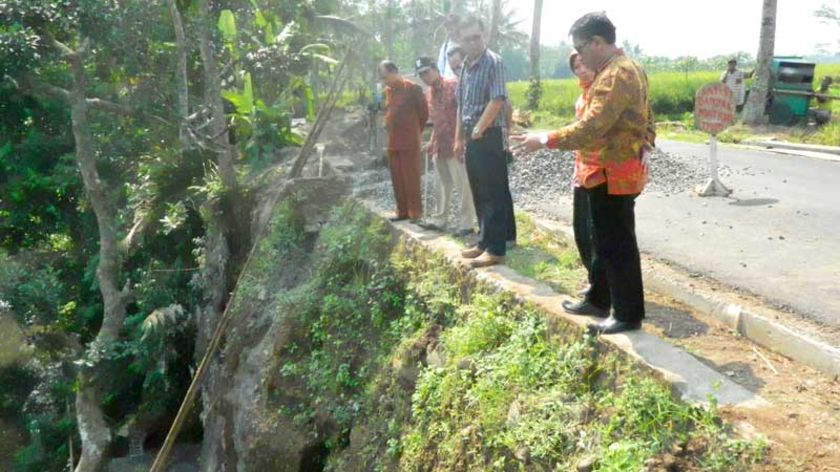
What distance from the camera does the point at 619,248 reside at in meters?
3.77

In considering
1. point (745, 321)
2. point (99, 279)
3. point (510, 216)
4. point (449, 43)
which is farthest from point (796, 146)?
point (99, 279)

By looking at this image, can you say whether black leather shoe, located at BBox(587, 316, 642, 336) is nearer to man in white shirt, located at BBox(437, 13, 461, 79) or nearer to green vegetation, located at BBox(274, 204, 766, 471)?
green vegetation, located at BBox(274, 204, 766, 471)

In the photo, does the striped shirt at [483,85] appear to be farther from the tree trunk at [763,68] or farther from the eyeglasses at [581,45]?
the tree trunk at [763,68]

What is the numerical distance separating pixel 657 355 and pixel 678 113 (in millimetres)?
20621

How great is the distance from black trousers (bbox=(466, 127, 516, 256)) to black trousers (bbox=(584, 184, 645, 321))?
1.50 metres

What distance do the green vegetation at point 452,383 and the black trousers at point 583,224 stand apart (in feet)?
1.60

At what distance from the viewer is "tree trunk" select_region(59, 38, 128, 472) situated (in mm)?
11328

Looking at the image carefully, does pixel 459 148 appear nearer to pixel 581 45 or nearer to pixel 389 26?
pixel 581 45

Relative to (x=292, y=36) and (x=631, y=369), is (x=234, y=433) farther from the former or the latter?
(x=292, y=36)

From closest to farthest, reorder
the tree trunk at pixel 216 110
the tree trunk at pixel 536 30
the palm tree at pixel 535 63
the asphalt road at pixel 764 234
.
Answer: the asphalt road at pixel 764 234
the tree trunk at pixel 216 110
the palm tree at pixel 535 63
the tree trunk at pixel 536 30

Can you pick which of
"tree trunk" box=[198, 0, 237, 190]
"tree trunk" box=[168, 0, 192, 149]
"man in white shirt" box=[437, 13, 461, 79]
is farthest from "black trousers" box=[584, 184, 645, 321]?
"tree trunk" box=[168, 0, 192, 149]

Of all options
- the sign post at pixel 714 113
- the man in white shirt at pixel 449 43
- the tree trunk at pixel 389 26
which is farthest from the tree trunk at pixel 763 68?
the tree trunk at pixel 389 26

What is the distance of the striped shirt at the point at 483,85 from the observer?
5277 mm

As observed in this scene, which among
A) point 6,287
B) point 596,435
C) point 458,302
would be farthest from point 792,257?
point 6,287
